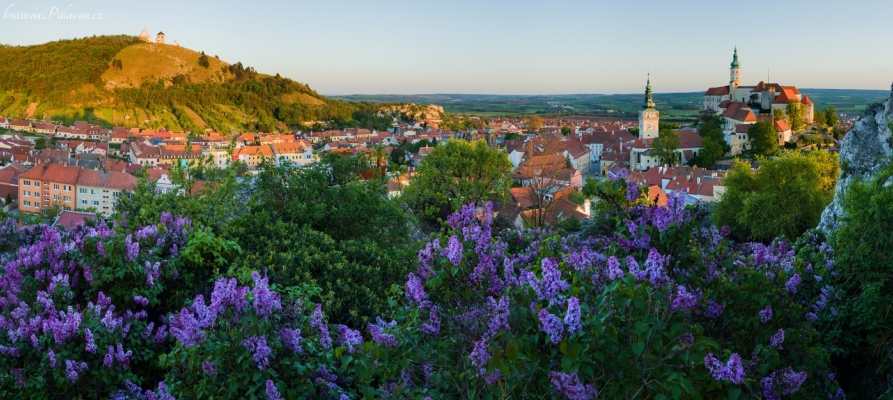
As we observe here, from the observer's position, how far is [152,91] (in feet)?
429

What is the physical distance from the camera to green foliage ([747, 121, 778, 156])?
59.4 m

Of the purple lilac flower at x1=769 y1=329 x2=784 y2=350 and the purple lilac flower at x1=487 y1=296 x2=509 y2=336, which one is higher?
the purple lilac flower at x1=487 y1=296 x2=509 y2=336

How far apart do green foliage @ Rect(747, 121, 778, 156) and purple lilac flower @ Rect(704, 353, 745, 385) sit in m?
60.6

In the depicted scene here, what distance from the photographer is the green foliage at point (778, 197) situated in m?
19.8

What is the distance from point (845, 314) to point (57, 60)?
161 m

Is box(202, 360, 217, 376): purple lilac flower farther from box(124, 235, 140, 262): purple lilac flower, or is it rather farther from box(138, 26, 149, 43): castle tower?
box(138, 26, 149, 43): castle tower

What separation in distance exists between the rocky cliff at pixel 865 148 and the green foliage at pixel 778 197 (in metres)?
9.46

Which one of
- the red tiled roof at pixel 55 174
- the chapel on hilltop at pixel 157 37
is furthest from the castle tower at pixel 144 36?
the red tiled roof at pixel 55 174

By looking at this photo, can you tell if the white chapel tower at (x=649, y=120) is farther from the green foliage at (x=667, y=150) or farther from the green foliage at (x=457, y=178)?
the green foliage at (x=457, y=178)

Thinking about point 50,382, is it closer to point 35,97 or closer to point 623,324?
point 623,324

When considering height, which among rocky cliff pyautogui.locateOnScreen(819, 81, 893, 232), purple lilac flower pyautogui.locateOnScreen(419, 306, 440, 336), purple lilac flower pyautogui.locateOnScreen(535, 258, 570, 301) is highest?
rocky cliff pyautogui.locateOnScreen(819, 81, 893, 232)

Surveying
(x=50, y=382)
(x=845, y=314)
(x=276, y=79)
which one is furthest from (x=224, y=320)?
(x=276, y=79)

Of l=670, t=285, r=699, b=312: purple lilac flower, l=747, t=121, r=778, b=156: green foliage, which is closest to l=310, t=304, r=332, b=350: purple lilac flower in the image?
l=670, t=285, r=699, b=312: purple lilac flower

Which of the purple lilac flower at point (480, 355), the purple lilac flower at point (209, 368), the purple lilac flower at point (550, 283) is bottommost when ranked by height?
the purple lilac flower at point (209, 368)
